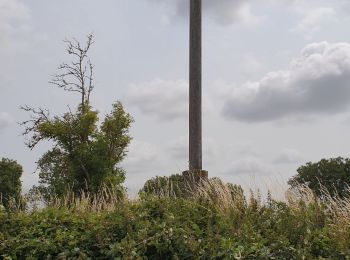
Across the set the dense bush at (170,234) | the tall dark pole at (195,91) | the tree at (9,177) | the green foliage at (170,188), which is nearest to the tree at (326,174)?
the green foliage at (170,188)

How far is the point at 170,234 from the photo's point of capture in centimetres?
609

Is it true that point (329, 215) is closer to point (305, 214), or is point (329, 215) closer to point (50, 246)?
point (305, 214)

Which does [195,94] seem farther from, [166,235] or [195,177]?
[166,235]

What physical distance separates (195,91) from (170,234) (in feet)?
21.9

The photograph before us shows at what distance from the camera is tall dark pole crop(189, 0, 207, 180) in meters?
12.2

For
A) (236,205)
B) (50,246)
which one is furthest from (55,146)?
(50,246)

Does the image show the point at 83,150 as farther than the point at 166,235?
Yes

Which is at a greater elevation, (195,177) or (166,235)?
(195,177)

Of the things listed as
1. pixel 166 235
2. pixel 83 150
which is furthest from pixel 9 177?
pixel 166 235

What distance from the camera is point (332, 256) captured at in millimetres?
6477

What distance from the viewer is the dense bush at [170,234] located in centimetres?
600

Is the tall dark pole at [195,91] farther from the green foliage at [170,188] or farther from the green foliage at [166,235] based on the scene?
the green foliage at [166,235]

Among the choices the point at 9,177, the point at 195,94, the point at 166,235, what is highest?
the point at 195,94

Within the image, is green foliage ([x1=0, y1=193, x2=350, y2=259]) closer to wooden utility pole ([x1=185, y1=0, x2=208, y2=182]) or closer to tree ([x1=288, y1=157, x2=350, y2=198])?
wooden utility pole ([x1=185, y1=0, x2=208, y2=182])
